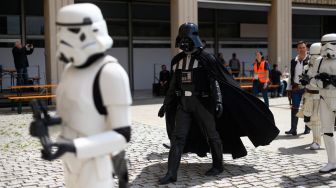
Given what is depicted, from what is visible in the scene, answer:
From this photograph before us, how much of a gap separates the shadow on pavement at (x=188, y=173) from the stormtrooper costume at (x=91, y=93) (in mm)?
3056

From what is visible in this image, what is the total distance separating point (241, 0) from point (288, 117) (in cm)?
829

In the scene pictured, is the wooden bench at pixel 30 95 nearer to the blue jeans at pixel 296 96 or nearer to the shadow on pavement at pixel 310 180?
the blue jeans at pixel 296 96

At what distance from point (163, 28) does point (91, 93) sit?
66.0 feet

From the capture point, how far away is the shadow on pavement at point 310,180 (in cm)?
621

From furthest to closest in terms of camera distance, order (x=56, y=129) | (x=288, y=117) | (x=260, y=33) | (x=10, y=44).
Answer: (x=260, y=33)
(x=10, y=44)
(x=288, y=117)
(x=56, y=129)

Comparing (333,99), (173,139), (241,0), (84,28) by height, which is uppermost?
(241,0)

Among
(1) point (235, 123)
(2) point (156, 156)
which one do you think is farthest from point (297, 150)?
(2) point (156, 156)

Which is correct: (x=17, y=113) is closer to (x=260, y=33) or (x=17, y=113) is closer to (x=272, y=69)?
(x=272, y=69)

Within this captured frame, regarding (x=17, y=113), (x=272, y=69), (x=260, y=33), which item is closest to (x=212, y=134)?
(x=17, y=113)

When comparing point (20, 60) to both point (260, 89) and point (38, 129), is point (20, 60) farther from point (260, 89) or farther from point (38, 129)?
point (38, 129)

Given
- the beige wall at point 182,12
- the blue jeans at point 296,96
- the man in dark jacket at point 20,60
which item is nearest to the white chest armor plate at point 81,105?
the blue jeans at point 296,96

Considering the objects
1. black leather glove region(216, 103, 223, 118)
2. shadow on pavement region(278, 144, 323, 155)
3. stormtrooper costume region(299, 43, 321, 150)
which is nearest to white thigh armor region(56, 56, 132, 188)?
black leather glove region(216, 103, 223, 118)

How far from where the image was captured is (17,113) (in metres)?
14.7

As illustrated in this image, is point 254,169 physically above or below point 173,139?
below
